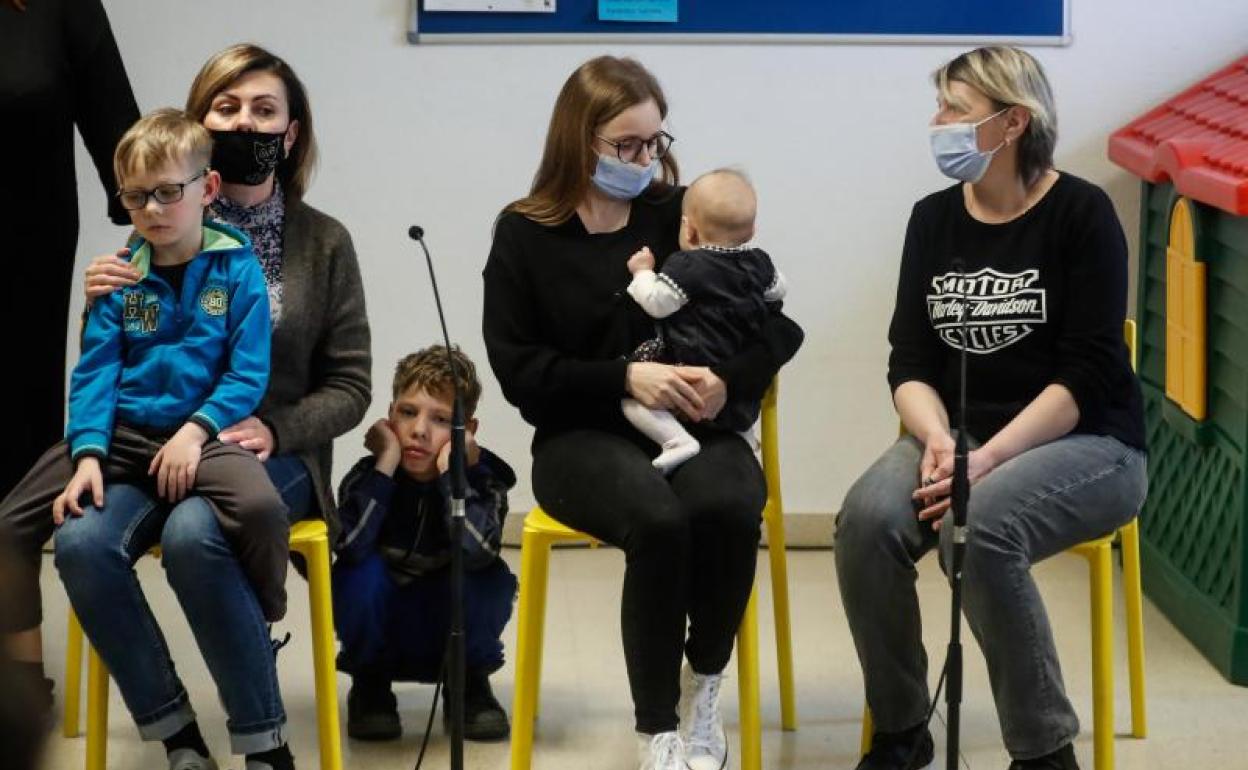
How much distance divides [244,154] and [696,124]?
57.6 inches

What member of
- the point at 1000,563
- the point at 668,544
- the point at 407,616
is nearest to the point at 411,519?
the point at 407,616

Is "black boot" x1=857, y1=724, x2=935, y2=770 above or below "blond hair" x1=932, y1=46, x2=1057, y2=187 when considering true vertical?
below

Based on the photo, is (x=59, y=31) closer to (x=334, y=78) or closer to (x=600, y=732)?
(x=334, y=78)

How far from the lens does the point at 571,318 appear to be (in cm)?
279

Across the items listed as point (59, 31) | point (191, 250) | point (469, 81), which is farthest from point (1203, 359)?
point (59, 31)

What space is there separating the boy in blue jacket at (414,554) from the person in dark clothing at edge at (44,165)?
556mm

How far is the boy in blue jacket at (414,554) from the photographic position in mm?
2893

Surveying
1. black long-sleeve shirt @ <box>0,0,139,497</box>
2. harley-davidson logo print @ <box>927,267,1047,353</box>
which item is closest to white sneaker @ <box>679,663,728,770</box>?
harley-davidson logo print @ <box>927,267,1047,353</box>

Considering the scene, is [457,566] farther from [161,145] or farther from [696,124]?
[696,124]

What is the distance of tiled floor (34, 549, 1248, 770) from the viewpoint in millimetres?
2904

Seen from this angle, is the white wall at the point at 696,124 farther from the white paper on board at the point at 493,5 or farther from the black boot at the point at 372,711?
the black boot at the point at 372,711

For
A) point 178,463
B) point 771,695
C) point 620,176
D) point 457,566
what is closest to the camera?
point 457,566

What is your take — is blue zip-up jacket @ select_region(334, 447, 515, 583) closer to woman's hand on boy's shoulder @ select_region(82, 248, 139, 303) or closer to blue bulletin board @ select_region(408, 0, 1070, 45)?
woman's hand on boy's shoulder @ select_region(82, 248, 139, 303)

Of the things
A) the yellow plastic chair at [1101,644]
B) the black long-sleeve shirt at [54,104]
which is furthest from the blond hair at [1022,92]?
the black long-sleeve shirt at [54,104]
